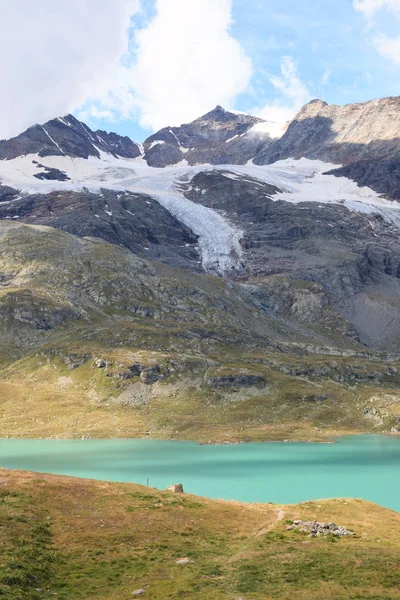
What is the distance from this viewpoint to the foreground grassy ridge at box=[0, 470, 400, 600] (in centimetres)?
3225

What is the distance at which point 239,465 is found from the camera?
11538 centimetres

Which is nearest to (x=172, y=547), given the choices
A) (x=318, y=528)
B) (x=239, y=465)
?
(x=318, y=528)

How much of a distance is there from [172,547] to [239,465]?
3015 inches

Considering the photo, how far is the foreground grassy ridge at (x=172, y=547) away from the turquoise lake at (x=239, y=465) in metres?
26.7

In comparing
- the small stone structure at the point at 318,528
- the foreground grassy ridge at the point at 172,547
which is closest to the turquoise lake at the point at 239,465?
the foreground grassy ridge at the point at 172,547

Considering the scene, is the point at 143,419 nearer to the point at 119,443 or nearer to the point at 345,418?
the point at 119,443

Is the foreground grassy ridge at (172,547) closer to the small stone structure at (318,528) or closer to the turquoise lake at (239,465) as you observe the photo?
the small stone structure at (318,528)

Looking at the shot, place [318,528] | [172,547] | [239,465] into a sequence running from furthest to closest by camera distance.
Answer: [239,465]
[318,528]
[172,547]

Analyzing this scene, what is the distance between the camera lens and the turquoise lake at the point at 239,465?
85.7 m

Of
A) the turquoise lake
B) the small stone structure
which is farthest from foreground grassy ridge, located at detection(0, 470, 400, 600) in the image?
the turquoise lake

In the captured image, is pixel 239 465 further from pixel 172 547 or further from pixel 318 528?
pixel 172 547

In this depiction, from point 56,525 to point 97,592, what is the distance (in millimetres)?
12862

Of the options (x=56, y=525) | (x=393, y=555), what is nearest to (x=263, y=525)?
(x=393, y=555)

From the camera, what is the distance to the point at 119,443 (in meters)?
156
